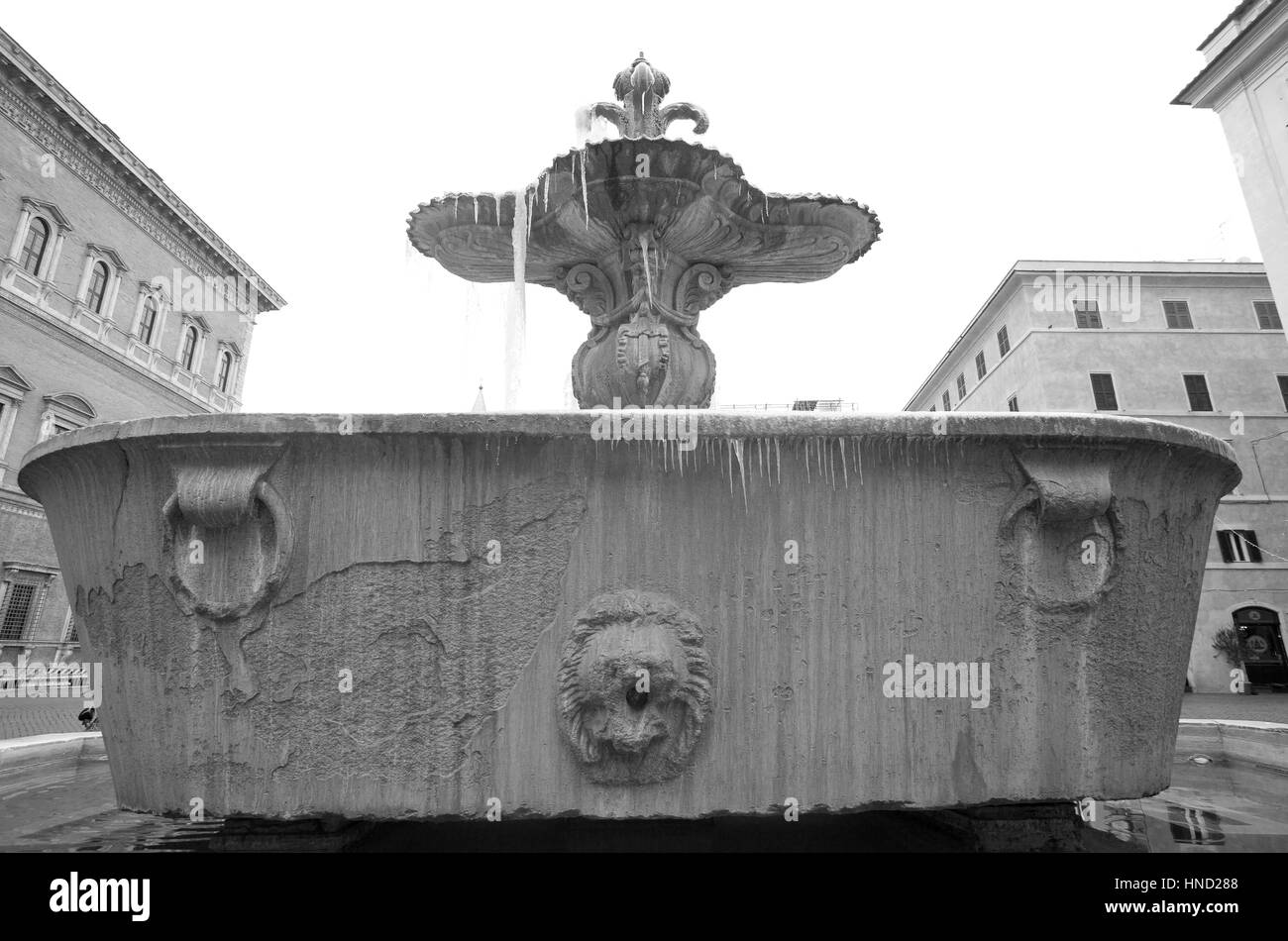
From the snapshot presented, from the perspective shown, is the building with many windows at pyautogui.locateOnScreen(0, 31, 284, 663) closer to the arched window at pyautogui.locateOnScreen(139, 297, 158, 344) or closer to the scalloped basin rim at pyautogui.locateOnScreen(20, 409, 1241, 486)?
the arched window at pyautogui.locateOnScreen(139, 297, 158, 344)

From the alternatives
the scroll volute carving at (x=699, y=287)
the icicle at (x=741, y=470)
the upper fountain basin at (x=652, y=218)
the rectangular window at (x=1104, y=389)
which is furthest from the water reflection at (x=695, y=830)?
the rectangular window at (x=1104, y=389)

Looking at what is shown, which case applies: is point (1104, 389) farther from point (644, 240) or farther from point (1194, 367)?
point (644, 240)

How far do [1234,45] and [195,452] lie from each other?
85.7 feet

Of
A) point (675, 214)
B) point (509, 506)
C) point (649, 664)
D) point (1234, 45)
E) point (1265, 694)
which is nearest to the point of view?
point (649, 664)

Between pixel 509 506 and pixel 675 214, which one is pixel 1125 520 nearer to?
pixel 509 506

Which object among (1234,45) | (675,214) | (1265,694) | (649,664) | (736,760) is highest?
(1234,45)

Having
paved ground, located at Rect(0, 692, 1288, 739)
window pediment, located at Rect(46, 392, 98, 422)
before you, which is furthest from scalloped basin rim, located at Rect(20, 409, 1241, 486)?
window pediment, located at Rect(46, 392, 98, 422)

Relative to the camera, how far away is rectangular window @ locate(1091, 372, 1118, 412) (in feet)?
81.7

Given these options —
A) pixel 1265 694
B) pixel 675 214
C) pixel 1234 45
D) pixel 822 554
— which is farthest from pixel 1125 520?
pixel 1265 694

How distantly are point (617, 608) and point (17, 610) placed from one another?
25733 millimetres

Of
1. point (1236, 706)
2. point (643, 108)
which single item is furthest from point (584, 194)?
point (1236, 706)

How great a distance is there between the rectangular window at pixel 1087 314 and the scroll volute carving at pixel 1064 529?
28.1 m

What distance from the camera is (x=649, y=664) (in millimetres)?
2359

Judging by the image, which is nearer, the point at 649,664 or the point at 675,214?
the point at 649,664
